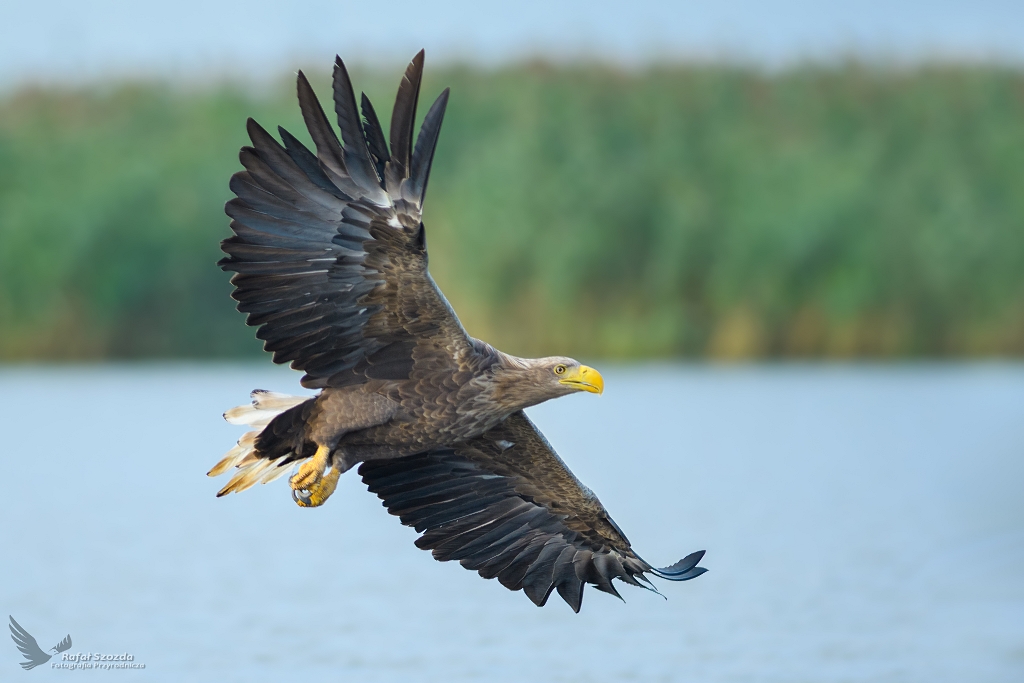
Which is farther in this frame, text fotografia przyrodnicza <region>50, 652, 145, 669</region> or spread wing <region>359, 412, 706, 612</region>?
text fotografia przyrodnicza <region>50, 652, 145, 669</region>

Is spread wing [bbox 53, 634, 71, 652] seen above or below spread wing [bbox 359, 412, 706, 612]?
below

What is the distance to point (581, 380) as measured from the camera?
22.2 feet

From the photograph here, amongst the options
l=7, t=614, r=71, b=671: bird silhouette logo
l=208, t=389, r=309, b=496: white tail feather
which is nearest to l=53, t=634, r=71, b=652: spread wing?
l=7, t=614, r=71, b=671: bird silhouette logo

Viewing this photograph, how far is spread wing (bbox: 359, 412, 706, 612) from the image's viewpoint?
749 centimetres

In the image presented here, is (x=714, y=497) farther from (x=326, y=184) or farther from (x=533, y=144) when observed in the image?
(x=533, y=144)

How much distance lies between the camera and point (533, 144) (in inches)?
876

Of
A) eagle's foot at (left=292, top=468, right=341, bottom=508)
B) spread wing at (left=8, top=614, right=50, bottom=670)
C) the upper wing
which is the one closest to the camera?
the upper wing

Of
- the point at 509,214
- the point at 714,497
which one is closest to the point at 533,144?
the point at 509,214

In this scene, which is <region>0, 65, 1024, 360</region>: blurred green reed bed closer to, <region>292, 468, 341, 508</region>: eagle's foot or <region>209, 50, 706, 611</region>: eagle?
<region>209, 50, 706, 611</region>: eagle

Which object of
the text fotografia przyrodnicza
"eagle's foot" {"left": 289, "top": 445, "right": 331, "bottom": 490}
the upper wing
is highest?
the upper wing

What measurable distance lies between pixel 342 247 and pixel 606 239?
15344 mm

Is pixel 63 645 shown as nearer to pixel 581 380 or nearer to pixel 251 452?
pixel 251 452

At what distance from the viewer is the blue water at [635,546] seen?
839 cm

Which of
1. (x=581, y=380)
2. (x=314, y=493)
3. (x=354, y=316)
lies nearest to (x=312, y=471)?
(x=314, y=493)
